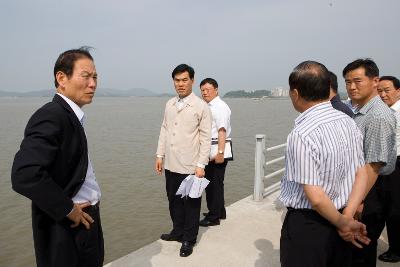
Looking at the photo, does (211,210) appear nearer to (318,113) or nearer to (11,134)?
(318,113)

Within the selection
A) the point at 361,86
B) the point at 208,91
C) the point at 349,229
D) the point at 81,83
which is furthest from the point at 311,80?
the point at 208,91

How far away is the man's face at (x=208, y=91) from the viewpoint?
4621 millimetres

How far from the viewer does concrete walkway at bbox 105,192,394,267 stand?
135 inches

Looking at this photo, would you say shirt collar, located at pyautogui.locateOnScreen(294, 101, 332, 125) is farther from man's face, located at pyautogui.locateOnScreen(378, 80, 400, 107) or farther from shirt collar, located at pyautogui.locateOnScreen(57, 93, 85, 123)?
man's face, located at pyautogui.locateOnScreen(378, 80, 400, 107)

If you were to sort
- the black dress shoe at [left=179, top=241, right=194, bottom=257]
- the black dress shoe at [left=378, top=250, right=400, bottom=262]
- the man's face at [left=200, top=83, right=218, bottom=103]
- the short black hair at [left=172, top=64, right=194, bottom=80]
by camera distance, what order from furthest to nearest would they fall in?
the man's face at [left=200, top=83, right=218, bottom=103]
the short black hair at [left=172, top=64, right=194, bottom=80]
the black dress shoe at [left=179, top=241, right=194, bottom=257]
the black dress shoe at [left=378, top=250, right=400, bottom=262]

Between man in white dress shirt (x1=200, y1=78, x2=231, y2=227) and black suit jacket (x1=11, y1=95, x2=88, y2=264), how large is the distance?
Answer: 258 centimetres

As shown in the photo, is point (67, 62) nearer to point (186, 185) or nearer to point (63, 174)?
point (63, 174)

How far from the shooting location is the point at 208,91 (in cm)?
462

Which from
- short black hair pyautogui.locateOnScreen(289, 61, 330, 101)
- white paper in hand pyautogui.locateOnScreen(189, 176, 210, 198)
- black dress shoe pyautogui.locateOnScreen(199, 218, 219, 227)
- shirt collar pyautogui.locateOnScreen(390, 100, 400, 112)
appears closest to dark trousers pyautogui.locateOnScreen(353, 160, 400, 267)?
shirt collar pyautogui.locateOnScreen(390, 100, 400, 112)

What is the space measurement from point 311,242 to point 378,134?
38.5 inches

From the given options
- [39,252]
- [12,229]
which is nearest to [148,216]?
[12,229]

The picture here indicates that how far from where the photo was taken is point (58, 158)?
5.93 feet

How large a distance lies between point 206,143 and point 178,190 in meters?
0.60

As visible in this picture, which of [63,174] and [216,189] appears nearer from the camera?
[63,174]
